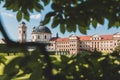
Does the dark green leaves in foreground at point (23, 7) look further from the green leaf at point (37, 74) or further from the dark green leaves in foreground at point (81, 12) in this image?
the green leaf at point (37, 74)

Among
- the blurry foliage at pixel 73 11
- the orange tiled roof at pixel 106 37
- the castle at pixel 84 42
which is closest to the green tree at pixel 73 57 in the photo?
the blurry foliage at pixel 73 11

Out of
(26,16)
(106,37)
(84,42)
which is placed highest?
(26,16)

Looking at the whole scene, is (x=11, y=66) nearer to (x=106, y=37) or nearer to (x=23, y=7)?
(x=23, y=7)

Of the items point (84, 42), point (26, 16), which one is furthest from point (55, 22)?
point (84, 42)

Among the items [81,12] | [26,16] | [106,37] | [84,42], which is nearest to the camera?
[81,12]

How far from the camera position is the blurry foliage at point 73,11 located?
107 inches

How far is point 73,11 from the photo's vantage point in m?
2.78

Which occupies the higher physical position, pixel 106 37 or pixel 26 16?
pixel 26 16

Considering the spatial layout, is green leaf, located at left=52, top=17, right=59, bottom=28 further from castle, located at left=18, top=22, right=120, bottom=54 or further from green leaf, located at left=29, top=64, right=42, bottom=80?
castle, located at left=18, top=22, right=120, bottom=54

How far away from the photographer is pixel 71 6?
2.85 meters

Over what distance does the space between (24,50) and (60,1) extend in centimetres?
122

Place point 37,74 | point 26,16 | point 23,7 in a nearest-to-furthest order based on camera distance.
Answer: point 37,74 → point 23,7 → point 26,16

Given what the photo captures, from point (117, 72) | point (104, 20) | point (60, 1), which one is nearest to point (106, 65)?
point (117, 72)

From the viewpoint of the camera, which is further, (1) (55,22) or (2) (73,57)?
(1) (55,22)
